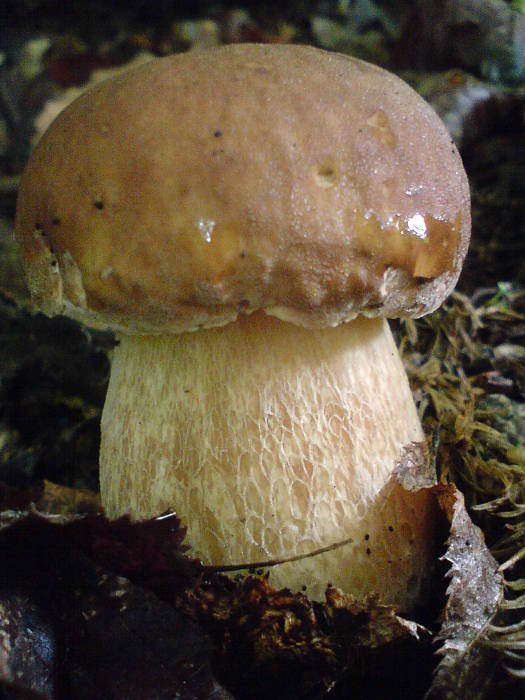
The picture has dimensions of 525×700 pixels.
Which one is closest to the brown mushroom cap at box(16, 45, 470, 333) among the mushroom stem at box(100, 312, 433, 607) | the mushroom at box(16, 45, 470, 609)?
the mushroom at box(16, 45, 470, 609)

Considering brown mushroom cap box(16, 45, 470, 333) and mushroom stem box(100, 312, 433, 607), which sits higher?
brown mushroom cap box(16, 45, 470, 333)

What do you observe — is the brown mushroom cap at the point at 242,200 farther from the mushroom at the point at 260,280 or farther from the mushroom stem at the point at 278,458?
the mushroom stem at the point at 278,458

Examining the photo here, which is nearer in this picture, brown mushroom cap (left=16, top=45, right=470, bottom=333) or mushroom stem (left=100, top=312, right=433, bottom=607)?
brown mushroom cap (left=16, top=45, right=470, bottom=333)

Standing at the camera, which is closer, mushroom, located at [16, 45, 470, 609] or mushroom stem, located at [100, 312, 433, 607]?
mushroom, located at [16, 45, 470, 609]

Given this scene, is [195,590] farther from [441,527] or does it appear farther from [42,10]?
[42,10]

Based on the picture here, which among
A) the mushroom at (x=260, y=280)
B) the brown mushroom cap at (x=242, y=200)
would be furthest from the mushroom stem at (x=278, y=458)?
the brown mushroom cap at (x=242, y=200)

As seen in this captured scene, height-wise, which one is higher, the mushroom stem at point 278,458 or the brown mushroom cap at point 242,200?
the brown mushroom cap at point 242,200

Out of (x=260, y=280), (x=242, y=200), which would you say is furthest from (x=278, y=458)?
(x=242, y=200)

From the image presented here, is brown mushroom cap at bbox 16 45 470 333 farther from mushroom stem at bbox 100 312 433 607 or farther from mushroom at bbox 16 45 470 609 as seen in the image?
mushroom stem at bbox 100 312 433 607
